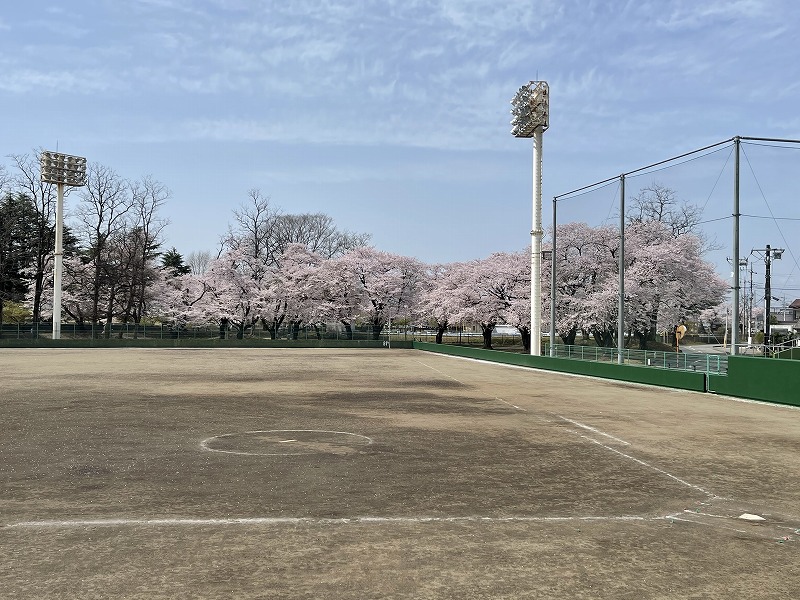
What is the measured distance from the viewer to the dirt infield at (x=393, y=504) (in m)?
5.40

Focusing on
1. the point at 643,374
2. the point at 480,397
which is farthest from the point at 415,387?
the point at 643,374

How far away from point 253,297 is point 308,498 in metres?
76.0

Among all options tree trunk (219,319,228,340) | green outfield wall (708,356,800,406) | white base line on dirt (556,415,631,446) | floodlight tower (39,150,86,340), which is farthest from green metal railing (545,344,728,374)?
tree trunk (219,319,228,340)

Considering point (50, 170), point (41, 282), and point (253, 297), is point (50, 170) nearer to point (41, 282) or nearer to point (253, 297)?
point (41, 282)

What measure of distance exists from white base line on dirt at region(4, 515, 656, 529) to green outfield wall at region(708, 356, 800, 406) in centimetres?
1567

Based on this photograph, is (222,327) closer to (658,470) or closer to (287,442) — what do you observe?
(287,442)

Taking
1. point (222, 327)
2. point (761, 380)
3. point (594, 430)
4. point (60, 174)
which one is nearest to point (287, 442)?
point (594, 430)

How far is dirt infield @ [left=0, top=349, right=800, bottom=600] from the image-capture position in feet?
17.7

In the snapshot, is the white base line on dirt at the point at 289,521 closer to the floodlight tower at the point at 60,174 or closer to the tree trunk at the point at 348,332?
the floodlight tower at the point at 60,174

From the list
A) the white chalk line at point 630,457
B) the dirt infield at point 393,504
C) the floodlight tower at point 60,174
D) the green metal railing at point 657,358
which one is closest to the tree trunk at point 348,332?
the floodlight tower at point 60,174

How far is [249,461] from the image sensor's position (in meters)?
10.4

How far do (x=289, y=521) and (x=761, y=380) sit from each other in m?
19.6

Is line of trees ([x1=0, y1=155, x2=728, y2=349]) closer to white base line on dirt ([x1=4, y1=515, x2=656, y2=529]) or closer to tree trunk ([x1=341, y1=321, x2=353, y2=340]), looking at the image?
tree trunk ([x1=341, y1=321, x2=353, y2=340])

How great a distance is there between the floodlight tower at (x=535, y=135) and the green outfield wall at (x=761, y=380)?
834 inches
